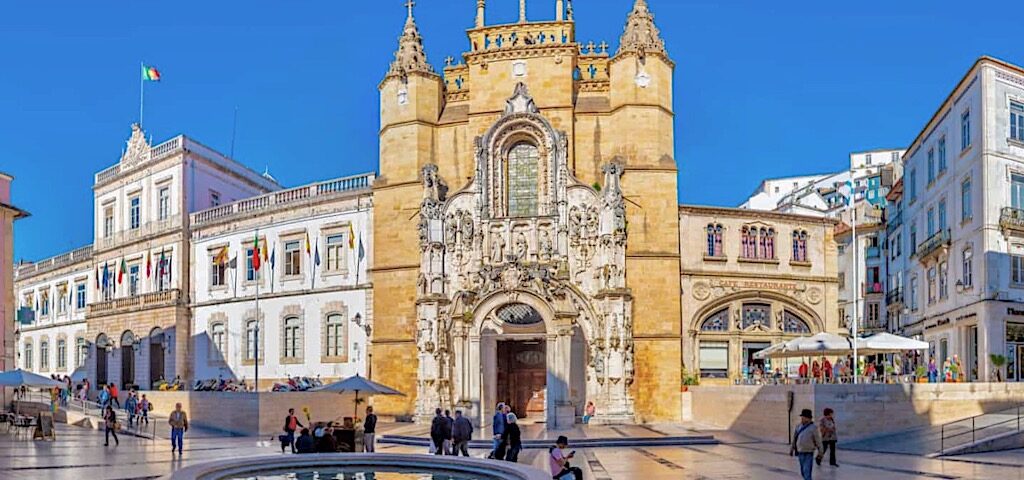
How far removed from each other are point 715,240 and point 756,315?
322 cm

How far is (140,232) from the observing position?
51.5 metres

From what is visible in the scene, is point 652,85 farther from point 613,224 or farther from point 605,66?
point 613,224

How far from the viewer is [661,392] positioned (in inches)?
1484

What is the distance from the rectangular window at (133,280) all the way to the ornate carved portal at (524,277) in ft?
64.0

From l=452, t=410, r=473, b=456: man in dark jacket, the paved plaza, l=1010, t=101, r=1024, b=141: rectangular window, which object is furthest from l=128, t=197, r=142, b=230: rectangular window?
l=1010, t=101, r=1024, b=141: rectangular window

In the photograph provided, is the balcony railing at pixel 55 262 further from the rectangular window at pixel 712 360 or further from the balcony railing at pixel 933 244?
the balcony railing at pixel 933 244

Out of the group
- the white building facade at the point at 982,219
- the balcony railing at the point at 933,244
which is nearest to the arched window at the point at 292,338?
the balcony railing at the point at 933,244

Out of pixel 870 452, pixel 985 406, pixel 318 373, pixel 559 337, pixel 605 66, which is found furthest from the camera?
pixel 318 373

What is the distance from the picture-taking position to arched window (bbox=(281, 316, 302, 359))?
143 ft

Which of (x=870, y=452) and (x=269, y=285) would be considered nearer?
(x=870, y=452)

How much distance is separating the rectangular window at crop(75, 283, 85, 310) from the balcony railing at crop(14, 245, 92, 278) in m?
1.42

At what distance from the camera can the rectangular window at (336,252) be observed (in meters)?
42.8

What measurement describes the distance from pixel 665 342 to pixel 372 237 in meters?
11.9

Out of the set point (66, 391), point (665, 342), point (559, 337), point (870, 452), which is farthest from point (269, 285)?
point (870, 452)
